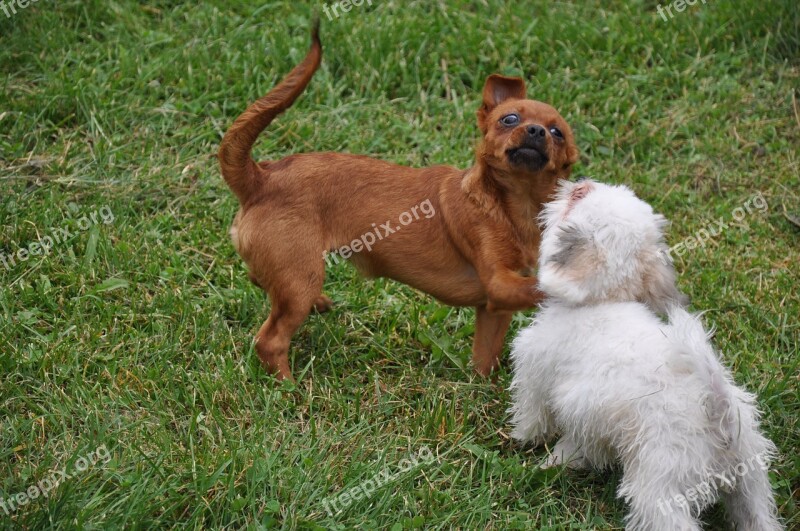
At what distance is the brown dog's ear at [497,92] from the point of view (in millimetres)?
4695

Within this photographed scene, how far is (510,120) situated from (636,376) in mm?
1553

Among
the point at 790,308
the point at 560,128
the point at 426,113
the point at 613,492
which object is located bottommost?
the point at 790,308

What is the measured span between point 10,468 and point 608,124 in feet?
15.0

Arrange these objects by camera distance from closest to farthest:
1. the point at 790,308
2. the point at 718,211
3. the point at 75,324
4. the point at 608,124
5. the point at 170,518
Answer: the point at 170,518
the point at 75,324
the point at 790,308
the point at 718,211
the point at 608,124

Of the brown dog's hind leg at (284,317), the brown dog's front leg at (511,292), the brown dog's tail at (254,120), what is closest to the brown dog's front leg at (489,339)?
the brown dog's front leg at (511,292)

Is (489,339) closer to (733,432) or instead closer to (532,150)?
(532,150)

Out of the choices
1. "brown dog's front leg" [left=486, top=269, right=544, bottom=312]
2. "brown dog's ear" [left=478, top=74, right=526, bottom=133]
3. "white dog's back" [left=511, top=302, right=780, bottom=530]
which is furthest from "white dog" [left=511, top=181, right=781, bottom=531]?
"brown dog's ear" [left=478, top=74, right=526, bottom=133]

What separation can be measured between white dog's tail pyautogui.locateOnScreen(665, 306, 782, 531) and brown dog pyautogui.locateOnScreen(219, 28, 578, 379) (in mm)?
917

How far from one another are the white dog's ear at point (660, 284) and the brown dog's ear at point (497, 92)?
1.31 metres

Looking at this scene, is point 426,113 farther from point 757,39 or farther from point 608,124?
point 757,39

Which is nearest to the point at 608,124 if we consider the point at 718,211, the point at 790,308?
the point at 718,211

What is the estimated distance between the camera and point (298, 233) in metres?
4.35

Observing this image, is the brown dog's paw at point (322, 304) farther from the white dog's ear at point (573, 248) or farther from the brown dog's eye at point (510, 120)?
the white dog's ear at point (573, 248)

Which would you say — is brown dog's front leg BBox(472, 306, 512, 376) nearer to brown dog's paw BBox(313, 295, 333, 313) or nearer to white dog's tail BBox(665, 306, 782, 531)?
brown dog's paw BBox(313, 295, 333, 313)
